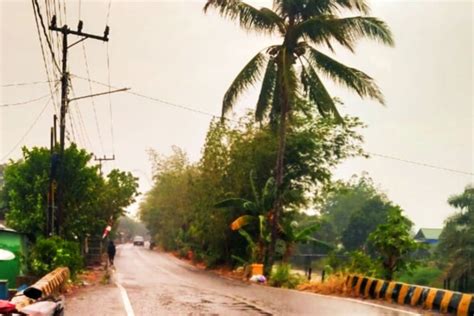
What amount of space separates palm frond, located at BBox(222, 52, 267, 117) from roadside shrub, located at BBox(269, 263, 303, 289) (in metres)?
7.50

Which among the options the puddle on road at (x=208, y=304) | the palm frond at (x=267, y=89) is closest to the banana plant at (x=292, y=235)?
the palm frond at (x=267, y=89)

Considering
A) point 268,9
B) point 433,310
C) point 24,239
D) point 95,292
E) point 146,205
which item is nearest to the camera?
point 433,310

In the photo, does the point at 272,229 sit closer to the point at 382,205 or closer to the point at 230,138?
the point at 230,138

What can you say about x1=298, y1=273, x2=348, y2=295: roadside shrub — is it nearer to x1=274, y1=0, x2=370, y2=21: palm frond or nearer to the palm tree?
the palm tree

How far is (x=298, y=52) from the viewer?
27.7 m

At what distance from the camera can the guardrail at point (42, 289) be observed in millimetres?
10326

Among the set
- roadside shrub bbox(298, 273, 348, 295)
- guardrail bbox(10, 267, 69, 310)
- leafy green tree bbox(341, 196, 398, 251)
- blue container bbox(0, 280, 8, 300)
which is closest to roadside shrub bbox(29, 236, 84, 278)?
guardrail bbox(10, 267, 69, 310)

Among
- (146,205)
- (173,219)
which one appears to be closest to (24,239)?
(173,219)

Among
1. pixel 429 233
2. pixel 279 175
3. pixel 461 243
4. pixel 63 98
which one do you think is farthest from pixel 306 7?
pixel 429 233

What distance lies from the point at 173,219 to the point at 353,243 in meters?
25.1

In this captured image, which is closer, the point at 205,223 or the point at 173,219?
the point at 205,223

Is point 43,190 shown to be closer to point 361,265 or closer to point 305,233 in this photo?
point 305,233

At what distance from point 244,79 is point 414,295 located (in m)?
14.0

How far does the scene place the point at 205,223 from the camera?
4216cm
